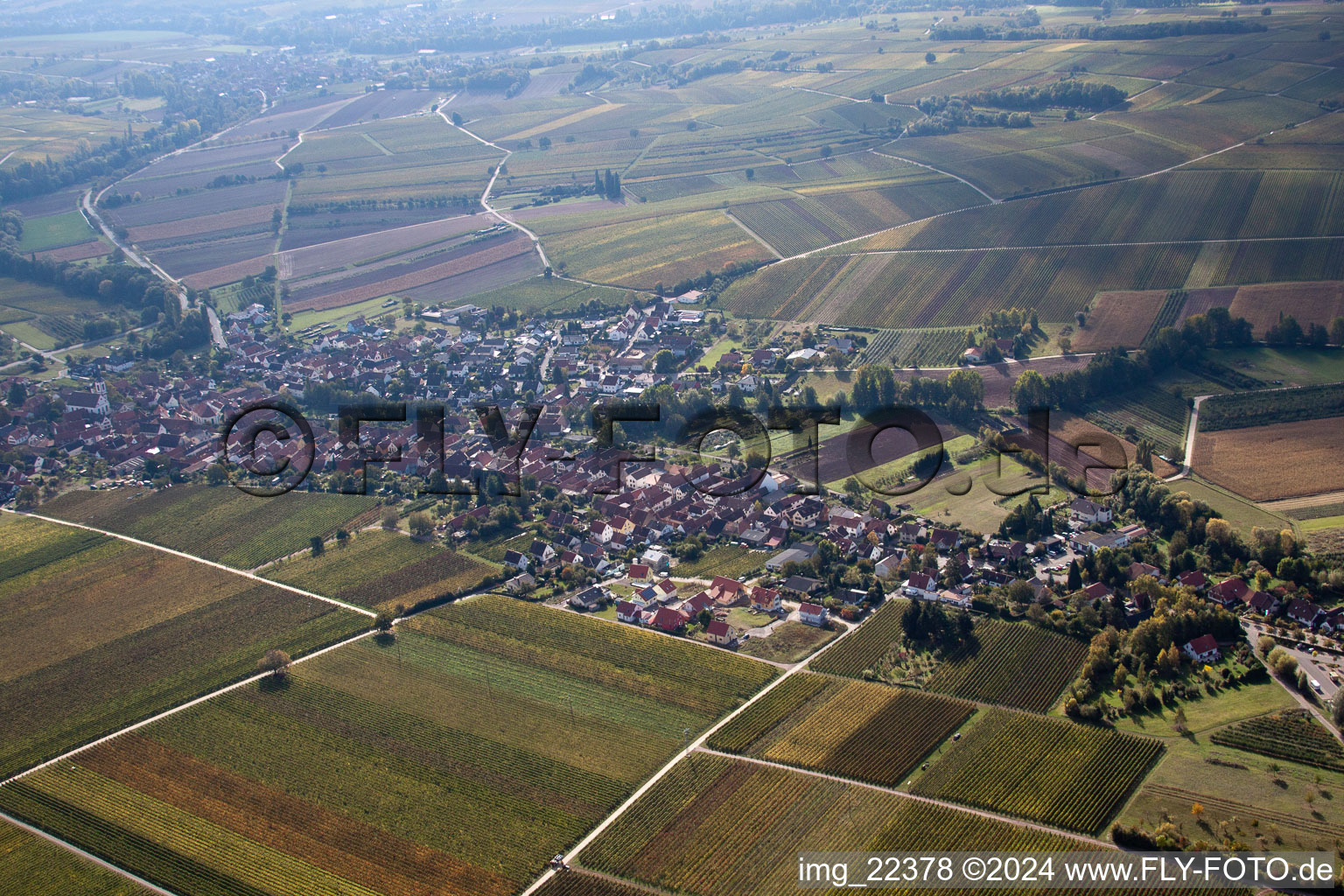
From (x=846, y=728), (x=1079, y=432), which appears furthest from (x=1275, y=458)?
(x=846, y=728)

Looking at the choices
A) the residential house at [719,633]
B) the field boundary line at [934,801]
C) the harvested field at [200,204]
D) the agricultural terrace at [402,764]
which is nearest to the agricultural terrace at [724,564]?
the residential house at [719,633]

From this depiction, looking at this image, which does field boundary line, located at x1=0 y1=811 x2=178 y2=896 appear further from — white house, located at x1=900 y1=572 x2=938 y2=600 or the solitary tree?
white house, located at x1=900 y1=572 x2=938 y2=600

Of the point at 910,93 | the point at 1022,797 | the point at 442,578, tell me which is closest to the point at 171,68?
the point at 910,93

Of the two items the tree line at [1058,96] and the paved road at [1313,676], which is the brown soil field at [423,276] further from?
the paved road at [1313,676]

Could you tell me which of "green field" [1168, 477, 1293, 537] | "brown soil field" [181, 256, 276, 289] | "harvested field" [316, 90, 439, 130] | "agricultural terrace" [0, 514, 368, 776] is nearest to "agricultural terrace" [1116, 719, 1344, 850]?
"green field" [1168, 477, 1293, 537]

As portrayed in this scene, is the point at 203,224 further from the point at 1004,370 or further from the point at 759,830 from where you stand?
the point at 759,830

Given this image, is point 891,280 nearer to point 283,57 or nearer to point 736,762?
point 736,762

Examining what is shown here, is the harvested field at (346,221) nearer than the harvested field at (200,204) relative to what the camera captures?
Yes
